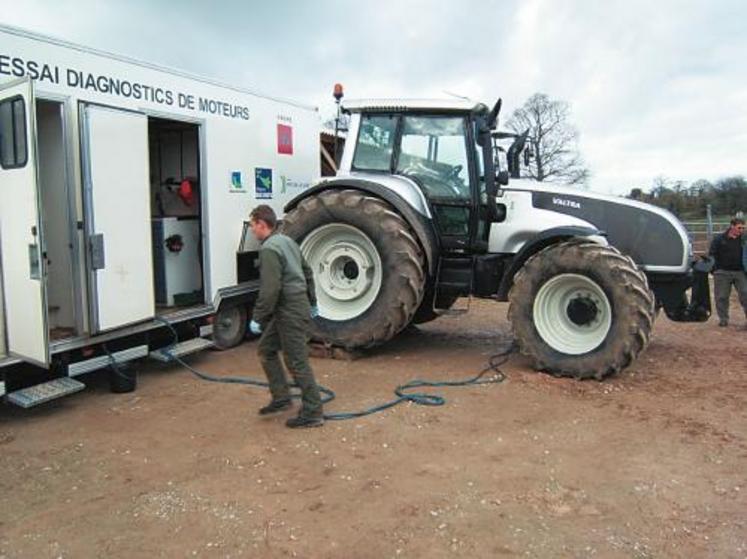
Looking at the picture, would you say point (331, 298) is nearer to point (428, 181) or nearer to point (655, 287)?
point (428, 181)

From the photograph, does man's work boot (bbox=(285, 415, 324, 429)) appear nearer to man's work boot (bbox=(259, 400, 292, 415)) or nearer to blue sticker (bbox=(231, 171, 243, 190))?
man's work boot (bbox=(259, 400, 292, 415))

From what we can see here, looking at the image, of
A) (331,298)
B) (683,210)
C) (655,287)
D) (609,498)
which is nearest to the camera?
(609,498)

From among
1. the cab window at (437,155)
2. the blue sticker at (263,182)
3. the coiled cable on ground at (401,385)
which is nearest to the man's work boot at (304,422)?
the coiled cable on ground at (401,385)

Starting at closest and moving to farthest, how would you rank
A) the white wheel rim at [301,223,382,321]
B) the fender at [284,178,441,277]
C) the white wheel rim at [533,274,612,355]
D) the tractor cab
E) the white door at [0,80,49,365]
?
the white door at [0,80,49,365] < the white wheel rim at [533,274,612,355] < the fender at [284,178,441,277] < the tractor cab < the white wheel rim at [301,223,382,321]

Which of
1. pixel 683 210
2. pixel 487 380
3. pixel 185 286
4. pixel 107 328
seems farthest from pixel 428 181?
pixel 683 210

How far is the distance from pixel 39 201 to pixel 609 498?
4.20m

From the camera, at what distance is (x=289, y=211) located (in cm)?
759

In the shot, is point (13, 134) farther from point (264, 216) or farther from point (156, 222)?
point (156, 222)

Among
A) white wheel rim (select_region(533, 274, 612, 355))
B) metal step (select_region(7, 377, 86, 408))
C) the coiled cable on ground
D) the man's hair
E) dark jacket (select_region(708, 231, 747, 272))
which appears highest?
the man's hair

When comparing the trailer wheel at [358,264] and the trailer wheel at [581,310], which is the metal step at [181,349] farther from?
the trailer wheel at [581,310]

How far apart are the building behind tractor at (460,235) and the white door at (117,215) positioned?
1.82 m

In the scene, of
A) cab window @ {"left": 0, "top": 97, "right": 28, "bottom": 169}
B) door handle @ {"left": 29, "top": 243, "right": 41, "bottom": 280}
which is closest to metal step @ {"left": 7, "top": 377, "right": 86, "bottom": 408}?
door handle @ {"left": 29, "top": 243, "right": 41, "bottom": 280}

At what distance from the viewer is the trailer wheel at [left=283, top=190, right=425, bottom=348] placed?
696 cm

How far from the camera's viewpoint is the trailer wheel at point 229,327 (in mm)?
7641
